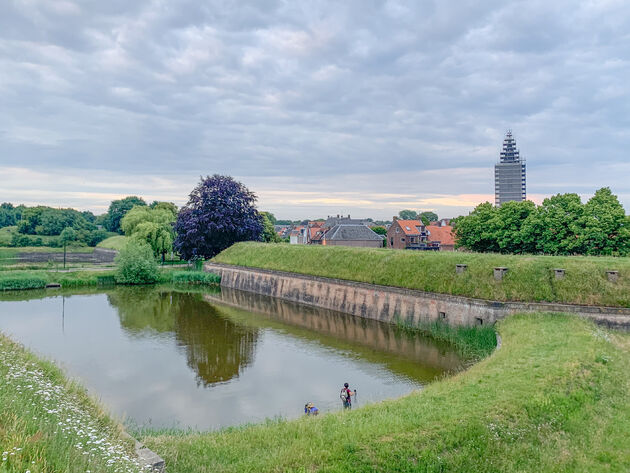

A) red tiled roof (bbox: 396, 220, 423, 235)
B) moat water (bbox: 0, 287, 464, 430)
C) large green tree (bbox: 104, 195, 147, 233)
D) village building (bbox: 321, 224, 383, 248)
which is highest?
large green tree (bbox: 104, 195, 147, 233)

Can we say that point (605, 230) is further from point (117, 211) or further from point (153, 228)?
point (117, 211)

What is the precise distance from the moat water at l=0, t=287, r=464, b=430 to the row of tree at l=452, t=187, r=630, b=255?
2006cm

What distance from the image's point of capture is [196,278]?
51.1 meters

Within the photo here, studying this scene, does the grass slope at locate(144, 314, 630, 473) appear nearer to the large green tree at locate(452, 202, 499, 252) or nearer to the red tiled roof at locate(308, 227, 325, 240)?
the large green tree at locate(452, 202, 499, 252)

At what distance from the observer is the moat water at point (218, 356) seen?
1652 cm

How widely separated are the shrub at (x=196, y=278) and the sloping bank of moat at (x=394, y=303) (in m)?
5.24

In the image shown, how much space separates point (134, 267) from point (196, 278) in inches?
271

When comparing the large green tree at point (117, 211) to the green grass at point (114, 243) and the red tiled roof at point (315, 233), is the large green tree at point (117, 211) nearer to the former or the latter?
the green grass at point (114, 243)

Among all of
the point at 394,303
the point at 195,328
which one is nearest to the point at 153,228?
the point at 195,328

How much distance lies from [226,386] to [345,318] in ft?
49.8

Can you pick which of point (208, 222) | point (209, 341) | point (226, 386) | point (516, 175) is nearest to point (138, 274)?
point (208, 222)

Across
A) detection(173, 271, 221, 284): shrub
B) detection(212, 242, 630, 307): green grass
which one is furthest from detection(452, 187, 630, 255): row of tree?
detection(173, 271, 221, 284): shrub

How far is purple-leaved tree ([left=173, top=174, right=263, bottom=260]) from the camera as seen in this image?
55.6 metres

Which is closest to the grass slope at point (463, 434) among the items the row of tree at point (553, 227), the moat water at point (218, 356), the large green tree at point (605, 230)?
the moat water at point (218, 356)
